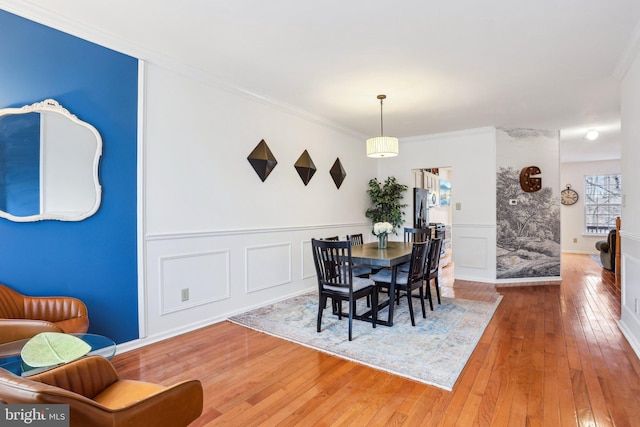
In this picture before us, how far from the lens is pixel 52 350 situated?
4.96 feet

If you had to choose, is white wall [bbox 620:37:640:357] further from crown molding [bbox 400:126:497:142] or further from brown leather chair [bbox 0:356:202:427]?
brown leather chair [bbox 0:356:202:427]

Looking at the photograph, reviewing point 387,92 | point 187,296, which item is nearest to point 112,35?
point 187,296

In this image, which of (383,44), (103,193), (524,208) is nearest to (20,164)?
(103,193)

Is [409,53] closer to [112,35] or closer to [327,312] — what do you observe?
[112,35]

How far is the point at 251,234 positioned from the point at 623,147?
13.5 feet

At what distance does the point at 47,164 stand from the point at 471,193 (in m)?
5.82

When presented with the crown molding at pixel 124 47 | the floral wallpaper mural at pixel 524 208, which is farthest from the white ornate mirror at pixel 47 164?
the floral wallpaper mural at pixel 524 208

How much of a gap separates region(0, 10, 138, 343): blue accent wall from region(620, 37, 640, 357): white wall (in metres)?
4.38

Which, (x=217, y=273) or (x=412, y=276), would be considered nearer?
(x=412, y=276)

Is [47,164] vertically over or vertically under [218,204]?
Result: over

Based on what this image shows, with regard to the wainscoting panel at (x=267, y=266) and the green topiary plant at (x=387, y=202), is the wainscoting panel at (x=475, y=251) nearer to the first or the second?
the green topiary plant at (x=387, y=202)

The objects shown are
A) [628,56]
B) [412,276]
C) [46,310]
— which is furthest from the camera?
[412,276]

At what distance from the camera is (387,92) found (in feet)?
12.9

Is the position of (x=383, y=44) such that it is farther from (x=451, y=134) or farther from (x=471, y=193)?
(x=471, y=193)
